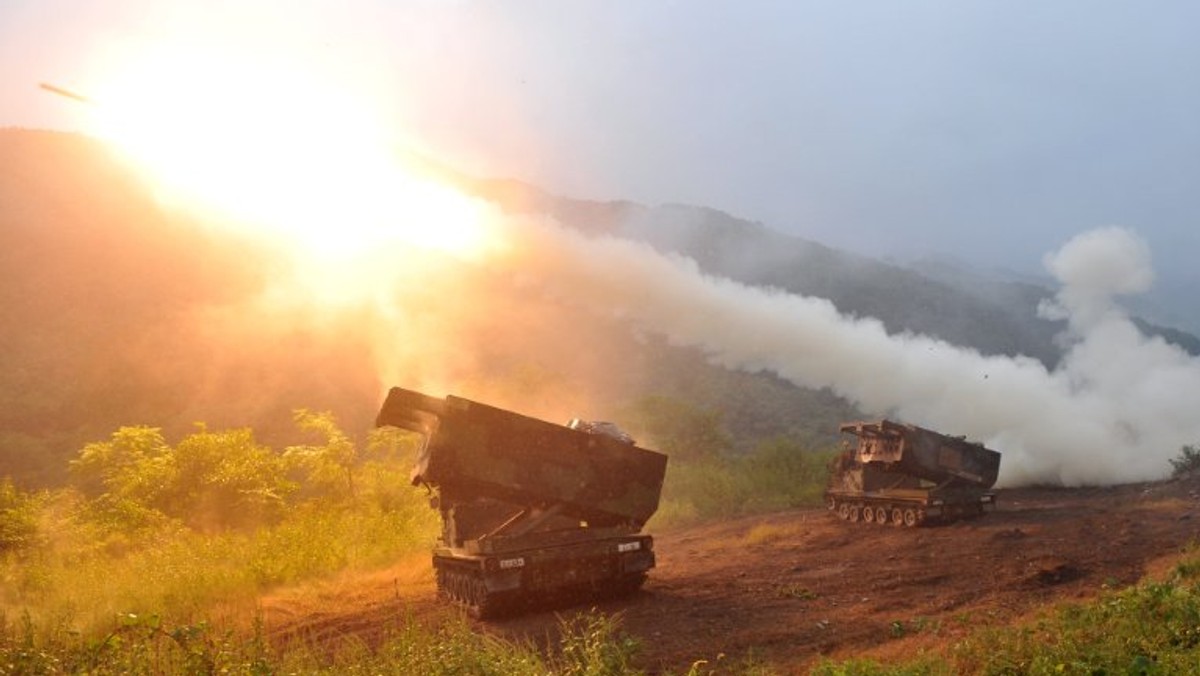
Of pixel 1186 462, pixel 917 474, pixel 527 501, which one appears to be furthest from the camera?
pixel 1186 462

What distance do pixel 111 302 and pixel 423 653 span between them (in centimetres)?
9417

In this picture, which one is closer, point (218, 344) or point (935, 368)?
point (935, 368)

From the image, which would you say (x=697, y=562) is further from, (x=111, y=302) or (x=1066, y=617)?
(x=111, y=302)

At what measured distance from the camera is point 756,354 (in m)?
27.0

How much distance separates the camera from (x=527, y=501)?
1452 centimetres

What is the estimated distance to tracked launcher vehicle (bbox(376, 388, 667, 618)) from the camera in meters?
13.8

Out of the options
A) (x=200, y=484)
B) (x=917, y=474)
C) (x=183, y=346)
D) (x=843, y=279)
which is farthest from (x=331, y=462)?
(x=843, y=279)

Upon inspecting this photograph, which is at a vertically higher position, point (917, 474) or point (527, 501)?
point (917, 474)

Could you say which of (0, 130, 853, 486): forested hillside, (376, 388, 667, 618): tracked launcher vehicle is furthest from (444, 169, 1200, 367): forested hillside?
(376, 388, 667, 618): tracked launcher vehicle

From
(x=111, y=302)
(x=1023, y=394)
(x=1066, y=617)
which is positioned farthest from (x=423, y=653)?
(x=111, y=302)

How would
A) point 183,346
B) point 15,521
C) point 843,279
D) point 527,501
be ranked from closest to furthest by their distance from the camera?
1. point 527,501
2. point 15,521
3. point 183,346
4. point 843,279

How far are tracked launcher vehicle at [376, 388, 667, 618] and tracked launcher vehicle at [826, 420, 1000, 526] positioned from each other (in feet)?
38.0

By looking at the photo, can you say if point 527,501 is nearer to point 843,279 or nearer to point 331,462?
point 331,462

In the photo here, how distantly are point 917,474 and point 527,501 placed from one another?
14.5 m
